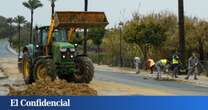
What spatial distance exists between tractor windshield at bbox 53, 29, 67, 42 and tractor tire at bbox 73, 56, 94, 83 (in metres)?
1.08

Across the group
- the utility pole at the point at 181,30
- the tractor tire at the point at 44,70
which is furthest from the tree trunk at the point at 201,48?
the tractor tire at the point at 44,70

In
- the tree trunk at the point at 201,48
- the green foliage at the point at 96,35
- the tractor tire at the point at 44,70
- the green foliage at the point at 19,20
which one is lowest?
the tractor tire at the point at 44,70

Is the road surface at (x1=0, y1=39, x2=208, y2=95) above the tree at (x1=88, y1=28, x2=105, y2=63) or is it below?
below

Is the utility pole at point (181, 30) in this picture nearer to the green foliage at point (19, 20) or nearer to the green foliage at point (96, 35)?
the green foliage at point (96, 35)

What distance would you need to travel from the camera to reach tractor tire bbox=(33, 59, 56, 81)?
25.8 meters

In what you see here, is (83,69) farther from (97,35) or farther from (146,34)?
(97,35)

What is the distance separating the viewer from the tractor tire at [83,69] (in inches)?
1084

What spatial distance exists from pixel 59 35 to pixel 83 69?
71.9 inches

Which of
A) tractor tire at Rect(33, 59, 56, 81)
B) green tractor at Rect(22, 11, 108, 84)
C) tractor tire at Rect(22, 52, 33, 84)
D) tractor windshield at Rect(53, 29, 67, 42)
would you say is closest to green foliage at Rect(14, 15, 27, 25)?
tractor tire at Rect(22, 52, 33, 84)

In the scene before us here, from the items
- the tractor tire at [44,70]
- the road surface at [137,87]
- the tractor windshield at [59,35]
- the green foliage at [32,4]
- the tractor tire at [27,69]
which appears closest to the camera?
the road surface at [137,87]

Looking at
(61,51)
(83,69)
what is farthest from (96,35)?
(61,51)

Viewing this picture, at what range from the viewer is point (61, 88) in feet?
64.1

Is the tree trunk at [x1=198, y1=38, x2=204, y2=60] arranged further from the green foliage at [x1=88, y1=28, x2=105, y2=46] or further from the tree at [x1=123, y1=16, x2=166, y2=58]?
the green foliage at [x1=88, y1=28, x2=105, y2=46]

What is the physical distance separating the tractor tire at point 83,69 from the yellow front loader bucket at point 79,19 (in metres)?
1.48
